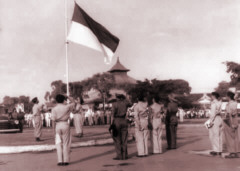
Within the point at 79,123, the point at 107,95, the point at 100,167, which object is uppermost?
the point at 107,95

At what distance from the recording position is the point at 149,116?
1378cm

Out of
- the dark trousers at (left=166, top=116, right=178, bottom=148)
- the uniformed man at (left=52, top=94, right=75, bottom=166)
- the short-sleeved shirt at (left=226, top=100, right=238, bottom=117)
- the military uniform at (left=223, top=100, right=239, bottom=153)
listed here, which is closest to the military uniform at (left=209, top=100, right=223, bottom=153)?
the military uniform at (left=223, top=100, right=239, bottom=153)

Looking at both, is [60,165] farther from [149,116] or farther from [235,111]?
[235,111]

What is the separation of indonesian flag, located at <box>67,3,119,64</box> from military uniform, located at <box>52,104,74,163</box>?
5.94m

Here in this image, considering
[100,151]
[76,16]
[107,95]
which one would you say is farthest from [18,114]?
[107,95]

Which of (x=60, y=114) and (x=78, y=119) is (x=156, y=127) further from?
(x=78, y=119)

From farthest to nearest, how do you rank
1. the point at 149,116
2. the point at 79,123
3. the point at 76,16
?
1. the point at 79,123
2. the point at 76,16
3. the point at 149,116

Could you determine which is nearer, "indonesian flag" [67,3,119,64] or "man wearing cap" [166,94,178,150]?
"man wearing cap" [166,94,178,150]

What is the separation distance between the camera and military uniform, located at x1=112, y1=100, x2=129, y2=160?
1231 cm

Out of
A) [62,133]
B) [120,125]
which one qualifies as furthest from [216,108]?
[62,133]

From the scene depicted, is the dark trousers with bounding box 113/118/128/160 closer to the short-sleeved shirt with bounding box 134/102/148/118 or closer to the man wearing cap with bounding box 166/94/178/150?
the short-sleeved shirt with bounding box 134/102/148/118

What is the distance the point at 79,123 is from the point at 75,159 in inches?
278

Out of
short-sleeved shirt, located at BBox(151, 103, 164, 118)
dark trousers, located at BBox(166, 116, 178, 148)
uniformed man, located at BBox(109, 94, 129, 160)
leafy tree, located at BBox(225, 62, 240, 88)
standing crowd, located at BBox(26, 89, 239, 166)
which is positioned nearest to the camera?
standing crowd, located at BBox(26, 89, 239, 166)

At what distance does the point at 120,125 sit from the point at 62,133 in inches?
82.9
